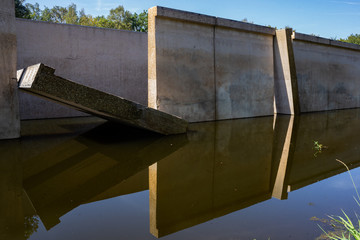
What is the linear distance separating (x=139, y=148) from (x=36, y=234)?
312cm

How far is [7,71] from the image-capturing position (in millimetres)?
6109

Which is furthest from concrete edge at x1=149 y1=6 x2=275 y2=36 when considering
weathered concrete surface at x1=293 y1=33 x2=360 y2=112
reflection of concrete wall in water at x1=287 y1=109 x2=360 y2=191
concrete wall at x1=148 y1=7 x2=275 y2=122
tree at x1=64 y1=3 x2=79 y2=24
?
tree at x1=64 y1=3 x2=79 y2=24

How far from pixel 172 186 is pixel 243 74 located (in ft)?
23.6

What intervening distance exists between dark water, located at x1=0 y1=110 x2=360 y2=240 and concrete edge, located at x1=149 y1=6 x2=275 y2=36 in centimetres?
337

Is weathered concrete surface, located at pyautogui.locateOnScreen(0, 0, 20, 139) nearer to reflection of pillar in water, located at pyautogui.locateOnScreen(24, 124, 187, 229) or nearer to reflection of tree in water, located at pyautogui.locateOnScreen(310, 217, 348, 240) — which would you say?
reflection of pillar in water, located at pyautogui.locateOnScreen(24, 124, 187, 229)

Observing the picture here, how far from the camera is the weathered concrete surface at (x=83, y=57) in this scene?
9641mm

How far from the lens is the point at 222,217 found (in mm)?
2932

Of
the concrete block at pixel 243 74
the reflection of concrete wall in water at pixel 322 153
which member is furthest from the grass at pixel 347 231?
the concrete block at pixel 243 74

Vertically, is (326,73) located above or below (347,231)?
above

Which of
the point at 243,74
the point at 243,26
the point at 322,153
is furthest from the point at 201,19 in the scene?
the point at 322,153

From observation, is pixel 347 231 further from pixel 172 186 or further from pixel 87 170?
pixel 87 170

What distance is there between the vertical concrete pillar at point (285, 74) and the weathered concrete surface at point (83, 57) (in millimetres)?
4928

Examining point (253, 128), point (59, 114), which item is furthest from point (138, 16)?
point (253, 128)

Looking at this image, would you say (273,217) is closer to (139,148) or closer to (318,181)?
(318,181)
